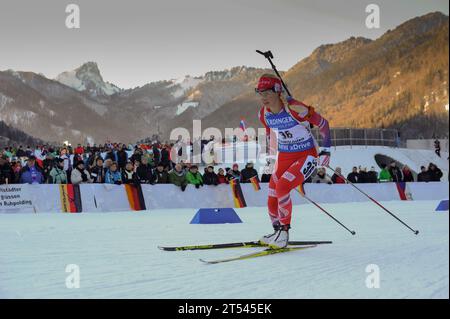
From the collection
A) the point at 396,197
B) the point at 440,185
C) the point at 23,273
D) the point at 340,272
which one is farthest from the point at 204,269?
the point at 440,185

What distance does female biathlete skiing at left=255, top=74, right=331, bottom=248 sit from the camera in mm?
6926

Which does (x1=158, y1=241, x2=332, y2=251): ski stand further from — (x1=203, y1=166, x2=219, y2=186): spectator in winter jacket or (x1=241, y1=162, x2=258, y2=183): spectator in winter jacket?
(x1=241, y1=162, x2=258, y2=183): spectator in winter jacket

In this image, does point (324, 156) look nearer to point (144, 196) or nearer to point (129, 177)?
point (129, 177)

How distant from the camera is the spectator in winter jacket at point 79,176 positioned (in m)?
15.0

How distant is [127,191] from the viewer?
50.9ft

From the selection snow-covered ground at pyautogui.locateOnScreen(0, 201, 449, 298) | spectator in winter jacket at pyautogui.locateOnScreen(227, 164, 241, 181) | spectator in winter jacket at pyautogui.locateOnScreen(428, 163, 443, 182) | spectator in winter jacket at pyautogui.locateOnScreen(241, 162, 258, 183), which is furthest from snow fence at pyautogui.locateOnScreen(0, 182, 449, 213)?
snow-covered ground at pyautogui.locateOnScreen(0, 201, 449, 298)

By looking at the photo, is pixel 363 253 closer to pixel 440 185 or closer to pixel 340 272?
pixel 340 272

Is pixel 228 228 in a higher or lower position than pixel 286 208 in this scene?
lower

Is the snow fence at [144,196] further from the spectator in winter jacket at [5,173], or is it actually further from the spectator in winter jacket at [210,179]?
the spectator in winter jacket at [5,173]

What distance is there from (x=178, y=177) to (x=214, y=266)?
10.6m

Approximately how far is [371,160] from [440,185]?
669 inches

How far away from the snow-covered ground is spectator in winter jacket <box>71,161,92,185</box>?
5270 mm

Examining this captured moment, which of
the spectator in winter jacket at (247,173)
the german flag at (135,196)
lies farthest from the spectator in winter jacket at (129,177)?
the spectator in winter jacket at (247,173)

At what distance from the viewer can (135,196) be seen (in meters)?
15.7
